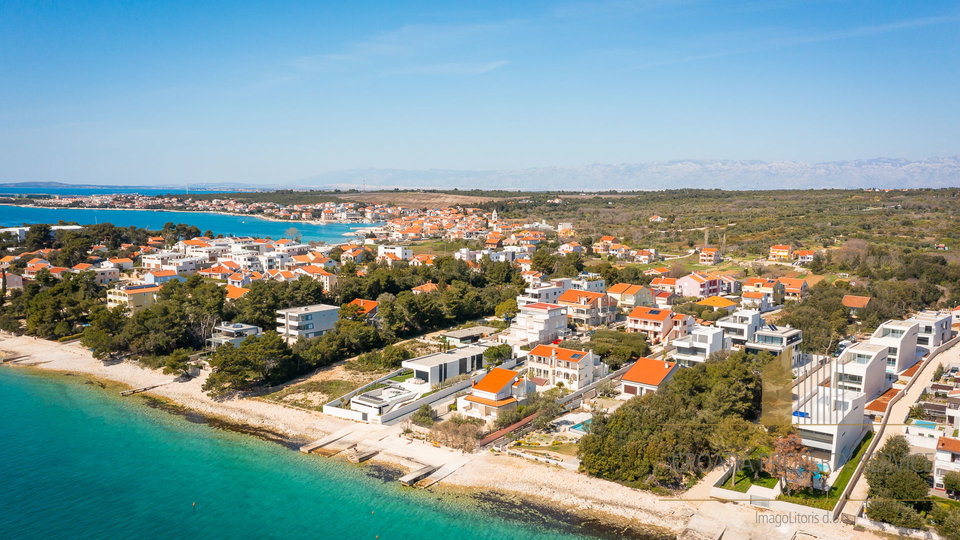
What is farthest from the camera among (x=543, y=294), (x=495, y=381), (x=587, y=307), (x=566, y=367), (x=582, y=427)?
(x=543, y=294)

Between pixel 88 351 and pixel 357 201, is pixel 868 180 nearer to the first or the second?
pixel 357 201

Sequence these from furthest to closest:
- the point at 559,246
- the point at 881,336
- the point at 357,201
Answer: the point at 357,201, the point at 559,246, the point at 881,336

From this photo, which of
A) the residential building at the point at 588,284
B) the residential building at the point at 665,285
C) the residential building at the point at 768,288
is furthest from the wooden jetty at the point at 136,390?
the residential building at the point at 768,288

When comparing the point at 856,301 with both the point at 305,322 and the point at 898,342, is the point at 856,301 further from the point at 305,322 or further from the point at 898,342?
the point at 305,322

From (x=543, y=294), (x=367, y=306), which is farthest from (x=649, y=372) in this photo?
(x=367, y=306)

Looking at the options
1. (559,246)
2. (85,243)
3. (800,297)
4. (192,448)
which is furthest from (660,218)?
(192,448)

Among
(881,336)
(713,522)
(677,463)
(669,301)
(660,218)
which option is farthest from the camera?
(660,218)

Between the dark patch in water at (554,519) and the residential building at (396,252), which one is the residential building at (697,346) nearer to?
the dark patch in water at (554,519)
